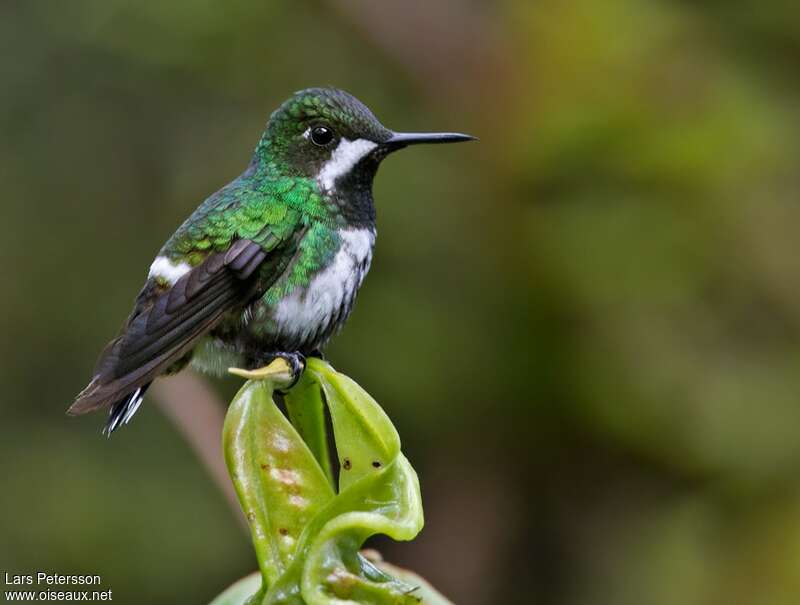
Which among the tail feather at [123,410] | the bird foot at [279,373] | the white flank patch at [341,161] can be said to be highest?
the white flank patch at [341,161]

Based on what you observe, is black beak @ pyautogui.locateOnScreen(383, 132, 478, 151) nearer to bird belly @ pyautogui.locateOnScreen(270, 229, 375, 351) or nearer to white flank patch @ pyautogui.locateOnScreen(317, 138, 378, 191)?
white flank patch @ pyautogui.locateOnScreen(317, 138, 378, 191)

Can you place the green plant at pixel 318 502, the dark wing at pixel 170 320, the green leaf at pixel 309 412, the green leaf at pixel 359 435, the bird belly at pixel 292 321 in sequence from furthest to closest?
the bird belly at pixel 292 321 → the dark wing at pixel 170 320 → the green leaf at pixel 309 412 → the green leaf at pixel 359 435 → the green plant at pixel 318 502

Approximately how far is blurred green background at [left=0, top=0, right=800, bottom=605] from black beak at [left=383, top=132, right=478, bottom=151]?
232 centimetres

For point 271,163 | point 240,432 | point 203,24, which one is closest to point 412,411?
point 203,24

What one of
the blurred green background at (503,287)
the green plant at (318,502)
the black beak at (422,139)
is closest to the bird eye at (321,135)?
the black beak at (422,139)

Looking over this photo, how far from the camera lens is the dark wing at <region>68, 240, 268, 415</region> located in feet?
6.95

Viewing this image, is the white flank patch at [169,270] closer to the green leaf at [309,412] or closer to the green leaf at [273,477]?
the green leaf at [309,412]

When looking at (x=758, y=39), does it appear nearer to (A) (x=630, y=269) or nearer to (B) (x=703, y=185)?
(B) (x=703, y=185)

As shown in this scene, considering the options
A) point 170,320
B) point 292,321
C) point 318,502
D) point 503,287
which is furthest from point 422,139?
point 503,287

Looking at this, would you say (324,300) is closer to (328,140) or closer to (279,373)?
(328,140)

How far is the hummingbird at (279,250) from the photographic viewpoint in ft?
7.88

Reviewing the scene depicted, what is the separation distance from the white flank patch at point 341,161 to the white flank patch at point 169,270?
0.40 metres

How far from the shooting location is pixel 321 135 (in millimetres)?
2721

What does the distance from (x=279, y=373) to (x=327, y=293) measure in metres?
0.83
